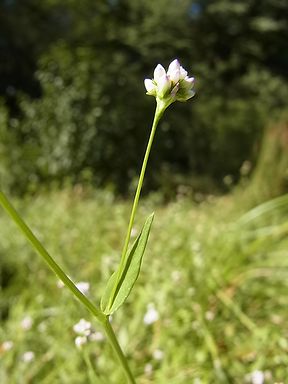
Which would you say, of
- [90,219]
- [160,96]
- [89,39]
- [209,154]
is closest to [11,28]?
[89,39]

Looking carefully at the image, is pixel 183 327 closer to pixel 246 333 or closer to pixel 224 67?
pixel 246 333

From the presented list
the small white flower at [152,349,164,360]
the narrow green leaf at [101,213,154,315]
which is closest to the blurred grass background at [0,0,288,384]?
the small white flower at [152,349,164,360]

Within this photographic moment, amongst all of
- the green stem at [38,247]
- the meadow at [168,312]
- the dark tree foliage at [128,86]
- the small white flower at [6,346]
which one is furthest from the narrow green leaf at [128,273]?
the dark tree foliage at [128,86]

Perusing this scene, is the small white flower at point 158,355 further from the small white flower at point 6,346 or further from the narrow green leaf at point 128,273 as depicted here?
the narrow green leaf at point 128,273

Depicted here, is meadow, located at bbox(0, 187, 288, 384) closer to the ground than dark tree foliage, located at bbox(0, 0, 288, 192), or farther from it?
closer to the ground

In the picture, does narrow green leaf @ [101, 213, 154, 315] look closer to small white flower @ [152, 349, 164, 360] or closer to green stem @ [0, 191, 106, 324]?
green stem @ [0, 191, 106, 324]

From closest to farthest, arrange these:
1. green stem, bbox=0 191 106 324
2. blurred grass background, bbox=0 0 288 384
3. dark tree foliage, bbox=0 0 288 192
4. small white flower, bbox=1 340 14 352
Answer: green stem, bbox=0 191 106 324 < small white flower, bbox=1 340 14 352 < blurred grass background, bbox=0 0 288 384 < dark tree foliage, bbox=0 0 288 192

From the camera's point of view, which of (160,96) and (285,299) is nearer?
(160,96)
